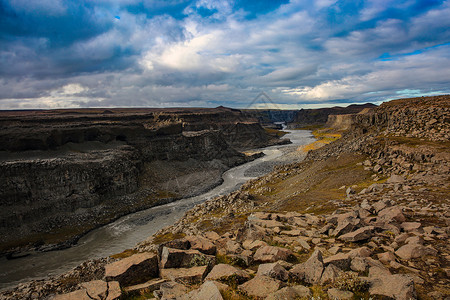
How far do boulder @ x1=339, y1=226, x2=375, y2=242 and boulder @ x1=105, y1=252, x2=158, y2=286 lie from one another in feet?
32.1

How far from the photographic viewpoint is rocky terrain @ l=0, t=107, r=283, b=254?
123ft

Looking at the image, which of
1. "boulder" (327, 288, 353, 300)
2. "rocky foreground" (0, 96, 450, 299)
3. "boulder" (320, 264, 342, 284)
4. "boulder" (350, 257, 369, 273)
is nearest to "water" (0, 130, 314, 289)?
"rocky foreground" (0, 96, 450, 299)

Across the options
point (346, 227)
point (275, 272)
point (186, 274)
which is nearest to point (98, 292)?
point (186, 274)

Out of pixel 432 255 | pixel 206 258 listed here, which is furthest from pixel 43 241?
pixel 432 255

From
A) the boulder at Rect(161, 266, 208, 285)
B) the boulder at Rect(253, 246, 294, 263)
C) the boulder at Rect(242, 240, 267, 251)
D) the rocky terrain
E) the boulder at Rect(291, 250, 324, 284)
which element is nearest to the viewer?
the boulder at Rect(291, 250, 324, 284)

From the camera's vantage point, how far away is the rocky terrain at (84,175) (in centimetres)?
3744

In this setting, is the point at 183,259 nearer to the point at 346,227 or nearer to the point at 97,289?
the point at 97,289

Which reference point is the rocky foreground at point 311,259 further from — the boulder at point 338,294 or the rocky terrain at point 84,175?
the rocky terrain at point 84,175

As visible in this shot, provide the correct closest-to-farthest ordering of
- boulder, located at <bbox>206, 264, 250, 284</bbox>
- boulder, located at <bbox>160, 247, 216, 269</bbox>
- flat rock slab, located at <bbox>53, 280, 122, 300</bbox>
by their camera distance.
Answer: flat rock slab, located at <bbox>53, 280, 122, 300</bbox> → boulder, located at <bbox>206, 264, 250, 284</bbox> → boulder, located at <bbox>160, 247, 216, 269</bbox>

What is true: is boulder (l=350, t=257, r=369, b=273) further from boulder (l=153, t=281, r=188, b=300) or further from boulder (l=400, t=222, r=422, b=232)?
boulder (l=153, t=281, r=188, b=300)

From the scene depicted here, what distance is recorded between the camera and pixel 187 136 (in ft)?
266

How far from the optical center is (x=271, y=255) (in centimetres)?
1152

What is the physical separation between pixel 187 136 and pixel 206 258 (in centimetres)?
7127

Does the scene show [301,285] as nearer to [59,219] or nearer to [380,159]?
[380,159]
